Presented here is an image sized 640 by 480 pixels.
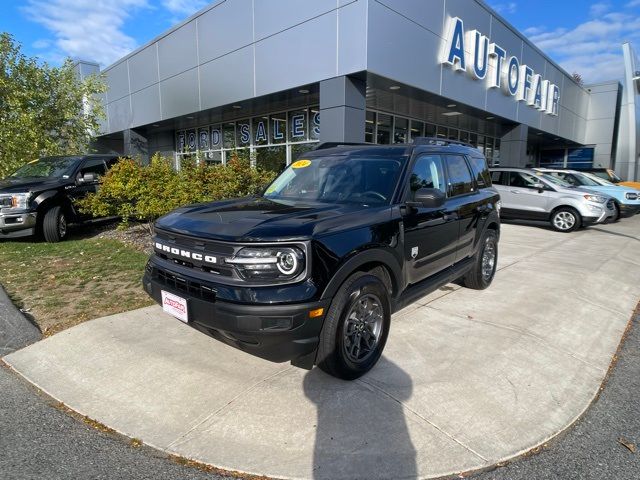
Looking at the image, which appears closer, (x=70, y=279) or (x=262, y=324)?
(x=262, y=324)

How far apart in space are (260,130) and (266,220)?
42.5 ft

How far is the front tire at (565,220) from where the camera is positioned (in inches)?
422

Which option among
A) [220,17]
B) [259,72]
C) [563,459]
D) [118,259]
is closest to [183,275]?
[563,459]

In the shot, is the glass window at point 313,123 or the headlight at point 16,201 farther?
the glass window at point 313,123

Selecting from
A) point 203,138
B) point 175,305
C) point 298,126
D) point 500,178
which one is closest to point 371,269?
point 175,305

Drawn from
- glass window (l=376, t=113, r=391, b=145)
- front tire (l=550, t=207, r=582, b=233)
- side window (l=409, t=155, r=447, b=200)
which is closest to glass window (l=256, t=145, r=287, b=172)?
glass window (l=376, t=113, r=391, b=145)

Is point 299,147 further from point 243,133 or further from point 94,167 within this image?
point 94,167

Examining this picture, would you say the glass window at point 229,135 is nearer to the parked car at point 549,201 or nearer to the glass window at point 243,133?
the glass window at point 243,133

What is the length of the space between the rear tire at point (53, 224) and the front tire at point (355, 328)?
7.36 meters

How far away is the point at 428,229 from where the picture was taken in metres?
3.84

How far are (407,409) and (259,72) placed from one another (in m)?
10.5

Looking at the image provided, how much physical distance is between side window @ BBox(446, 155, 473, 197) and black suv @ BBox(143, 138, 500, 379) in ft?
0.17

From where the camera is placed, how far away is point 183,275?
294 centimetres

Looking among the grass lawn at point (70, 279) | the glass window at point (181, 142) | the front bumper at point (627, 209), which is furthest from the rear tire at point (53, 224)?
the front bumper at point (627, 209)
